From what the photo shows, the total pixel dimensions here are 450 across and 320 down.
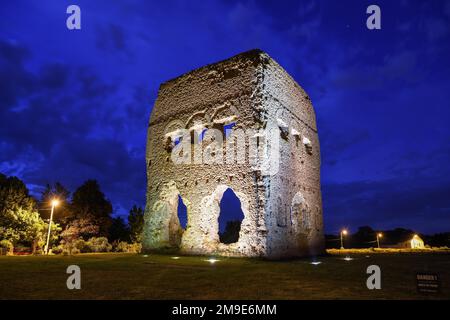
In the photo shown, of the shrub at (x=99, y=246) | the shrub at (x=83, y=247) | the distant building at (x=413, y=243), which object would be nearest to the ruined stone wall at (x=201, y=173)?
the shrub at (x=99, y=246)

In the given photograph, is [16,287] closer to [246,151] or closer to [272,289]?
[272,289]

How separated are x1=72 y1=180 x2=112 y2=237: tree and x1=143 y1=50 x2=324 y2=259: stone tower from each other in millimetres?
17646

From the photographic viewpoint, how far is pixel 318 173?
52.7ft

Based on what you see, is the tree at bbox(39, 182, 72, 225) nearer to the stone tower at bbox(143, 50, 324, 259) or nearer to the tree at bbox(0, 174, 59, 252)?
the tree at bbox(0, 174, 59, 252)

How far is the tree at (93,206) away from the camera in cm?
2969

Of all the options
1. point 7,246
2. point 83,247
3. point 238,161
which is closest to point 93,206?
point 83,247

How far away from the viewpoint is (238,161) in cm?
1154

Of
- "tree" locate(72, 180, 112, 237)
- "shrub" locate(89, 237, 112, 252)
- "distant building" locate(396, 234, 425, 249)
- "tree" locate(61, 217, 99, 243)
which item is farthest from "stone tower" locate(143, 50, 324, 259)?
"distant building" locate(396, 234, 425, 249)

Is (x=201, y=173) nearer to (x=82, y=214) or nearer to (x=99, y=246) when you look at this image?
(x=99, y=246)

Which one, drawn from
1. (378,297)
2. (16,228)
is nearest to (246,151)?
(378,297)

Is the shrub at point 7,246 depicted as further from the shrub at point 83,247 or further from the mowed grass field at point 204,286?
Result: the mowed grass field at point 204,286

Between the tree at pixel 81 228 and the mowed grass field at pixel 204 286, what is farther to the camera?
the tree at pixel 81 228

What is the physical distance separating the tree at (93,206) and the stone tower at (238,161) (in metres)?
17.6

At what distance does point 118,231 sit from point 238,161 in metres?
25.5
